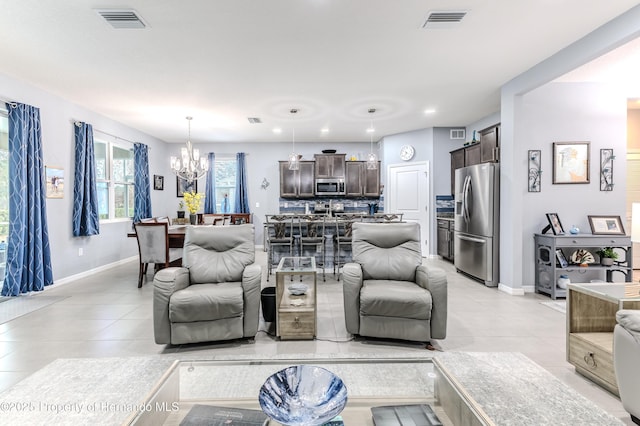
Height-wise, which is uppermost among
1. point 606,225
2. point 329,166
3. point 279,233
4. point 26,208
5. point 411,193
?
point 329,166

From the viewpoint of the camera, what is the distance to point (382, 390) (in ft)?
5.35

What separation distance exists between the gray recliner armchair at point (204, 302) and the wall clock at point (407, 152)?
5334 mm

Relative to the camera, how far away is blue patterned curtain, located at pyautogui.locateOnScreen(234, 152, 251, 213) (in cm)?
809

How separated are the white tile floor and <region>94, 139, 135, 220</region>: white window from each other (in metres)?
2.36

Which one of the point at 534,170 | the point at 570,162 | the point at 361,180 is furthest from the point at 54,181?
the point at 570,162

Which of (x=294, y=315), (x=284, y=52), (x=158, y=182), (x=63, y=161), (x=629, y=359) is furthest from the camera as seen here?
(x=158, y=182)

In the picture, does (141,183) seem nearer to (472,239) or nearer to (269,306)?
(269,306)

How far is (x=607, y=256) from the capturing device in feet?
12.9

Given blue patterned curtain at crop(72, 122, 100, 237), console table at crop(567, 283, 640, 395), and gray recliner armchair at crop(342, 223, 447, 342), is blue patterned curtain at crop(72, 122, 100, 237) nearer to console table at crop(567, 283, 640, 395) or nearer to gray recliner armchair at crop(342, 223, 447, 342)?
gray recliner armchair at crop(342, 223, 447, 342)

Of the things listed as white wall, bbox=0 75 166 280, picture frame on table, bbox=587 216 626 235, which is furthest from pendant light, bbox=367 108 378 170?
white wall, bbox=0 75 166 280

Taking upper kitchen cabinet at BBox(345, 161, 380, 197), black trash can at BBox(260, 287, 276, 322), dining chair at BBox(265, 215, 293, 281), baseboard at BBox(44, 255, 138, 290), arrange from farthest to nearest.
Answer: upper kitchen cabinet at BBox(345, 161, 380, 197) < dining chair at BBox(265, 215, 293, 281) < baseboard at BBox(44, 255, 138, 290) < black trash can at BBox(260, 287, 276, 322)

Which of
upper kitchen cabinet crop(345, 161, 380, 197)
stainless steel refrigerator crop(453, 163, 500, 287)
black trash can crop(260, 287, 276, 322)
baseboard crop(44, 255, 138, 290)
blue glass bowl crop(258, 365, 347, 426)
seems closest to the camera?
blue glass bowl crop(258, 365, 347, 426)

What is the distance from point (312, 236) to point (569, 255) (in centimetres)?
352

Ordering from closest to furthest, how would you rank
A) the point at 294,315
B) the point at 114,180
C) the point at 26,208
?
the point at 294,315 → the point at 26,208 → the point at 114,180
